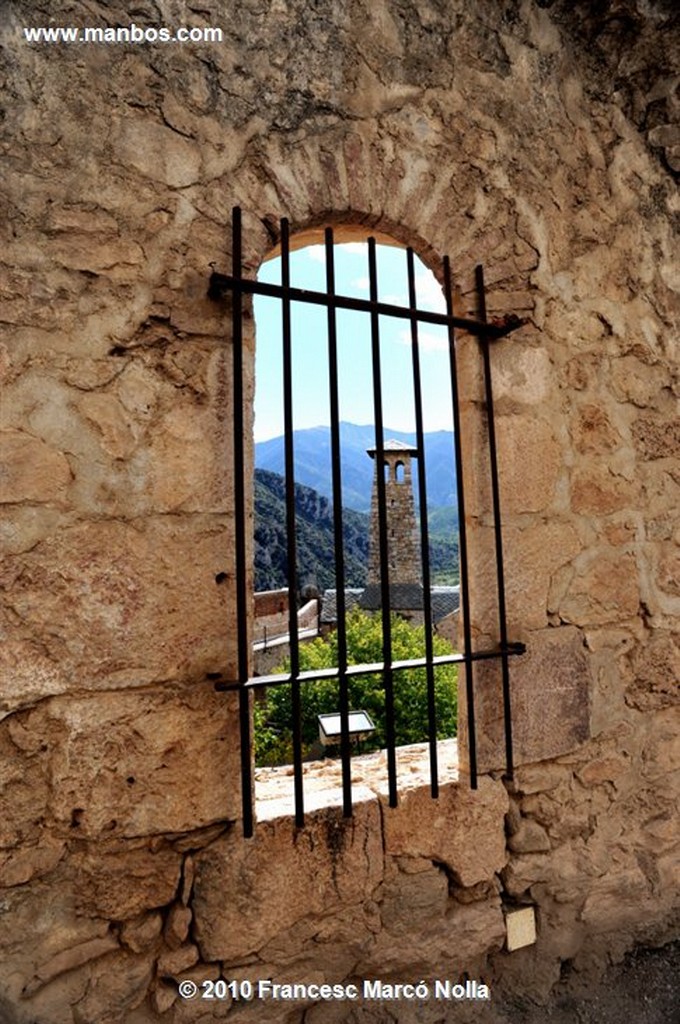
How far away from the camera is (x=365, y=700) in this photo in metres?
8.79

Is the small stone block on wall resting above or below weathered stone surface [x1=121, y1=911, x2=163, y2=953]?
below

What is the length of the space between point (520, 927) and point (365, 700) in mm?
7102

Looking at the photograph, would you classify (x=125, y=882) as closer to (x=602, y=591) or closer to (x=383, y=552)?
(x=383, y=552)

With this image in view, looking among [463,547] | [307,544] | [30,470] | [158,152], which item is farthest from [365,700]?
[307,544]

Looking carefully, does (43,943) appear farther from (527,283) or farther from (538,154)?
(538,154)

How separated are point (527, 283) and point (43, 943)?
226cm

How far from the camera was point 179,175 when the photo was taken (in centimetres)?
161

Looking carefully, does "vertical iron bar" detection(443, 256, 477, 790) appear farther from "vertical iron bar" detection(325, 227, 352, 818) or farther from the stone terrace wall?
"vertical iron bar" detection(325, 227, 352, 818)

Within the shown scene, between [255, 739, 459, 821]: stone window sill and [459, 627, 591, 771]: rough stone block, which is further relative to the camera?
[459, 627, 591, 771]: rough stone block

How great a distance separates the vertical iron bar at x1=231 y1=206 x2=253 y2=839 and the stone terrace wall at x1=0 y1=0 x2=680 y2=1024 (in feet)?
0.22

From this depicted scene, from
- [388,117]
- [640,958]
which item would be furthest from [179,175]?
[640,958]

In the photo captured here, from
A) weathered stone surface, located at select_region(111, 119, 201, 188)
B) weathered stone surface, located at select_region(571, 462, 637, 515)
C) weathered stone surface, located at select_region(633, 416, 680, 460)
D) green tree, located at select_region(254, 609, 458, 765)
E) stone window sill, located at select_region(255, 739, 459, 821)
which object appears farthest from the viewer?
green tree, located at select_region(254, 609, 458, 765)

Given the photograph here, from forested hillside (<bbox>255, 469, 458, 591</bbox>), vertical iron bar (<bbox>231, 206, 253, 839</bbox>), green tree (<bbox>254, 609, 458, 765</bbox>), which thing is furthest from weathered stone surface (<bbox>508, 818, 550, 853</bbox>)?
forested hillside (<bbox>255, 469, 458, 591</bbox>)

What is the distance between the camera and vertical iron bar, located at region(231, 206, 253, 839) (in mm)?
1492
